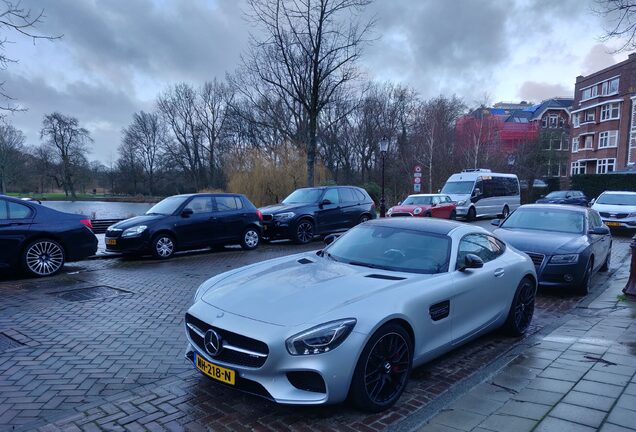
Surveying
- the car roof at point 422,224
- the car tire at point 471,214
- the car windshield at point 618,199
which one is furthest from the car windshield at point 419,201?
the car roof at point 422,224

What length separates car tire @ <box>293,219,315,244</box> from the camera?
519 inches

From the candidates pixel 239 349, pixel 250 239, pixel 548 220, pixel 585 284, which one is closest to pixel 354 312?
pixel 239 349

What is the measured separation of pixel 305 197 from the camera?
46.1 ft

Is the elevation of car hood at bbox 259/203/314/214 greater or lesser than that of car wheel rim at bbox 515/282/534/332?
greater

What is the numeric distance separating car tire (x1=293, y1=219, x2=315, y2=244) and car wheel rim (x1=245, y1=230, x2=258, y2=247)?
1.29 metres

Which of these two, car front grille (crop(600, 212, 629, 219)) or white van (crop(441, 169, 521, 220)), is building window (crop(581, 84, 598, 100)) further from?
car front grille (crop(600, 212, 629, 219))

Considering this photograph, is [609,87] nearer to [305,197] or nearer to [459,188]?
[459,188]

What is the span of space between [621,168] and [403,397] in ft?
176

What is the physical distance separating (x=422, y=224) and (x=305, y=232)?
861cm

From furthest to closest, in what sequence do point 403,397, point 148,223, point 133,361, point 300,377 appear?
point 148,223
point 133,361
point 403,397
point 300,377

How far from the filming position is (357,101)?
45.2 m

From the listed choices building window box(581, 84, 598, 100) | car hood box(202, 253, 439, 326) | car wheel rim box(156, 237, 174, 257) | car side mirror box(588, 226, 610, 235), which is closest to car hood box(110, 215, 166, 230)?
car wheel rim box(156, 237, 174, 257)

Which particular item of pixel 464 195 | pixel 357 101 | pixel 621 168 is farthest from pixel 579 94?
pixel 464 195

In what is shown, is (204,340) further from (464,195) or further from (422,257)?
(464,195)
